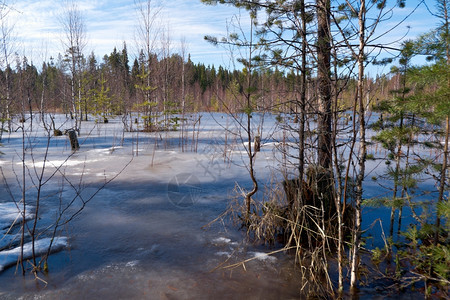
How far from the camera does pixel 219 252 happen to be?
3.87m

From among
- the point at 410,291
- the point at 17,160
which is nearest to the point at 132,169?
the point at 17,160

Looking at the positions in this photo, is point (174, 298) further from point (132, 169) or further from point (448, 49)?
point (132, 169)

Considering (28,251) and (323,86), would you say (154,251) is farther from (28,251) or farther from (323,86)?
(323,86)

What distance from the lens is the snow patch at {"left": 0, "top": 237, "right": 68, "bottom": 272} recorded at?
347 cm

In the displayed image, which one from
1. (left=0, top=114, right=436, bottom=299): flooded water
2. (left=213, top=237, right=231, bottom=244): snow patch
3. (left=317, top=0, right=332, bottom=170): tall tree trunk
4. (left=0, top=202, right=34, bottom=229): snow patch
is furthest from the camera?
(left=0, top=202, right=34, bottom=229): snow patch

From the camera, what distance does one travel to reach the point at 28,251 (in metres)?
3.71

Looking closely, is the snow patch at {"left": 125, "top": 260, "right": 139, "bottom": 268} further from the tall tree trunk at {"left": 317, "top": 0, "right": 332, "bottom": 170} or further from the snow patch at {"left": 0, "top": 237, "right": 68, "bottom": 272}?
the tall tree trunk at {"left": 317, "top": 0, "right": 332, "bottom": 170}

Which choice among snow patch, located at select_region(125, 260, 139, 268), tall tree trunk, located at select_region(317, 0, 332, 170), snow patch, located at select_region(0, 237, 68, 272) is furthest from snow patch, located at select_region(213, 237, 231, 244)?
snow patch, located at select_region(0, 237, 68, 272)

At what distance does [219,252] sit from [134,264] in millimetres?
1034

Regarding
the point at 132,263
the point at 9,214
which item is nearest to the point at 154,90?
the point at 9,214

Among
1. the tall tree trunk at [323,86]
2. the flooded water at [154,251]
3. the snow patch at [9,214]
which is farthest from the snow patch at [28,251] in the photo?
the tall tree trunk at [323,86]

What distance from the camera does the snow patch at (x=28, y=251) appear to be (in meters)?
3.47

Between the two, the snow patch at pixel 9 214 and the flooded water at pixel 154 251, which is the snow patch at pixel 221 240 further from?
the snow patch at pixel 9 214

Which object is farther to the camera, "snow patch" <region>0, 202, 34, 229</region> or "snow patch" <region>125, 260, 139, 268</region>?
"snow patch" <region>0, 202, 34, 229</region>
